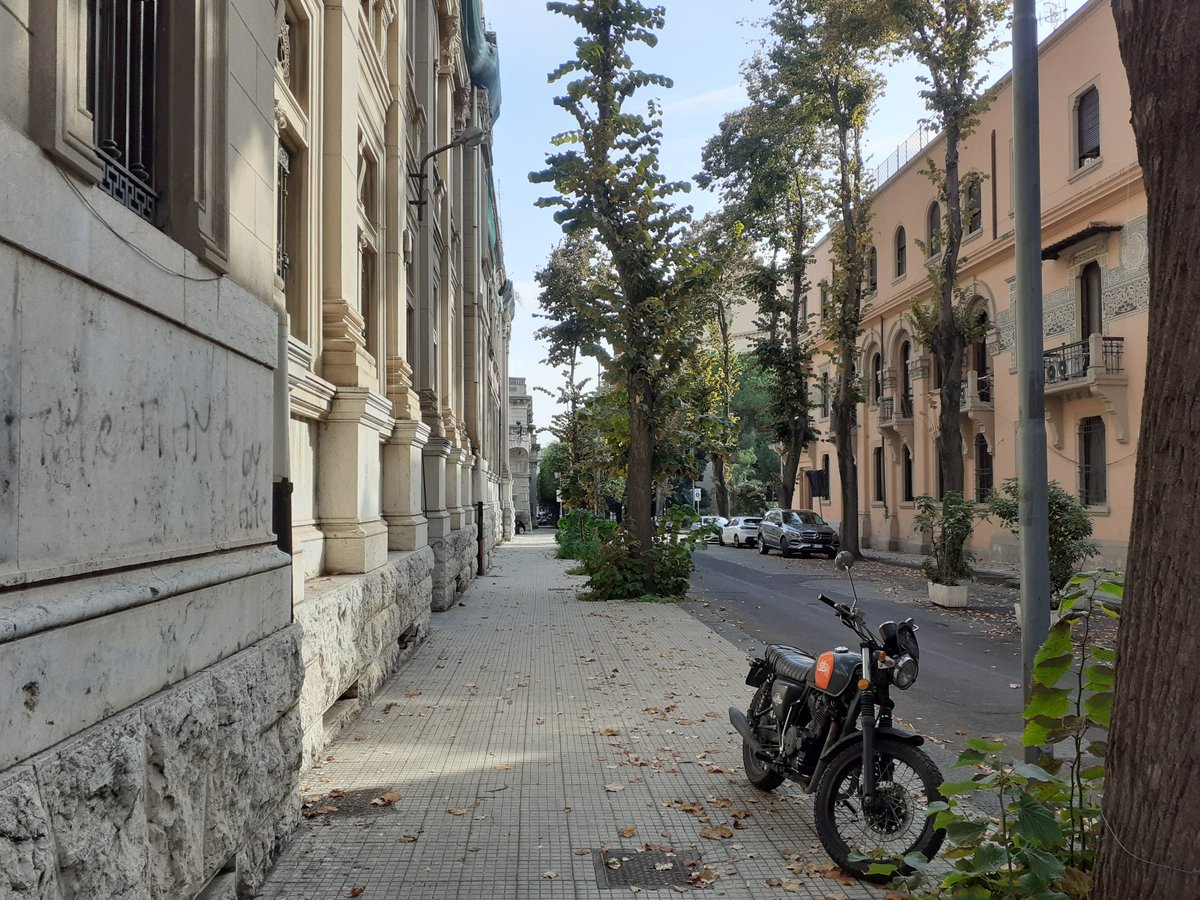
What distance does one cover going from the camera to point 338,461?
28.5ft

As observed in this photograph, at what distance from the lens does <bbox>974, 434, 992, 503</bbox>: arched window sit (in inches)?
1189

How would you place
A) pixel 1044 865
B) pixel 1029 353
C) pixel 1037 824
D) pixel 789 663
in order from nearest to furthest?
pixel 1044 865
pixel 1037 824
pixel 789 663
pixel 1029 353

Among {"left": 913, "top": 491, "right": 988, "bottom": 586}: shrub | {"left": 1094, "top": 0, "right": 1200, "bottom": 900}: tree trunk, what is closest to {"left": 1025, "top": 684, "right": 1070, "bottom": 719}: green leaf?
{"left": 1094, "top": 0, "right": 1200, "bottom": 900}: tree trunk

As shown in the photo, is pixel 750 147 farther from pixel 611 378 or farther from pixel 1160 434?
pixel 1160 434

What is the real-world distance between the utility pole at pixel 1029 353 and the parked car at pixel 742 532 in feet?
121

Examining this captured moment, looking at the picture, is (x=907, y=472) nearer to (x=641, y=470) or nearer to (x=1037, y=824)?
(x=641, y=470)

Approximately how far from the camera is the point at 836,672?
5.14 meters

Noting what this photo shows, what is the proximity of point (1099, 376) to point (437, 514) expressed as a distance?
16.3 metres

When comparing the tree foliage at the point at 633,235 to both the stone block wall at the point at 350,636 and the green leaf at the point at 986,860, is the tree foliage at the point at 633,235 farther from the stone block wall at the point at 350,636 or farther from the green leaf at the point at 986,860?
the green leaf at the point at 986,860

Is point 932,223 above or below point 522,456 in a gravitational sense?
above

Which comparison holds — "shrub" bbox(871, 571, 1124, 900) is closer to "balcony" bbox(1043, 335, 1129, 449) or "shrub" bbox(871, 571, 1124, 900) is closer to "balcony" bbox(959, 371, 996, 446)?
"balcony" bbox(1043, 335, 1129, 449)

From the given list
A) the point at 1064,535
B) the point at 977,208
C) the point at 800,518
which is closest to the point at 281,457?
the point at 1064,535

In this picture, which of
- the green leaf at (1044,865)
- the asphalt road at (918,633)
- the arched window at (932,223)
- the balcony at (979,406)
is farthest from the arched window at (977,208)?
the green leaf at (1044,865)

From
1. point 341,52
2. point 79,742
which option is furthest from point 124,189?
point 341,52
